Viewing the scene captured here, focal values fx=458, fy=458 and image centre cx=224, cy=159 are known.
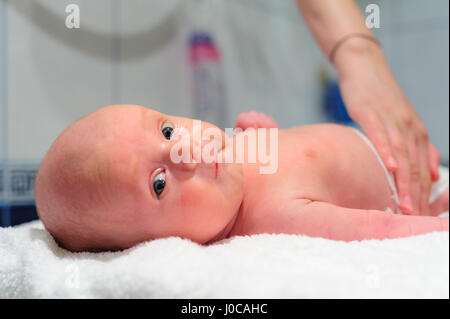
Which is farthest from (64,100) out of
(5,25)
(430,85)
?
(430,85)

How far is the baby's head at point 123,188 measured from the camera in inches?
25.6

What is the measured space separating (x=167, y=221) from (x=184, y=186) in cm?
6

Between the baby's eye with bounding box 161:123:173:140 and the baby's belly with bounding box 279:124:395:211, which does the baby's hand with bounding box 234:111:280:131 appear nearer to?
the baby's belly with bounding box 279:124:395:211

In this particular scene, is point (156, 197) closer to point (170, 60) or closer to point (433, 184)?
point (433, 184)

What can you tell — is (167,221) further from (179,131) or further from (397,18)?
(397,18)

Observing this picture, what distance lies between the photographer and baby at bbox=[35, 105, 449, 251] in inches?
25.5

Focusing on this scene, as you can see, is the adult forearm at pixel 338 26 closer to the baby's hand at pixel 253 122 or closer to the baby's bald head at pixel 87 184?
the baby's hand at pixel 253 122

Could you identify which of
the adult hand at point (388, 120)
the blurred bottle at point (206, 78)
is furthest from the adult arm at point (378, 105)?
the blurred bottle at point (206, 78)

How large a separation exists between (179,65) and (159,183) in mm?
851

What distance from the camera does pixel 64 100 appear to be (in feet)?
3.91

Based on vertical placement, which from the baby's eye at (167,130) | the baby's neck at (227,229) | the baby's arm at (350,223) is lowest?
the baby's neck at (227,229)

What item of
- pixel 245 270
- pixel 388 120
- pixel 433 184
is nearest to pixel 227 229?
pixel 245 270
